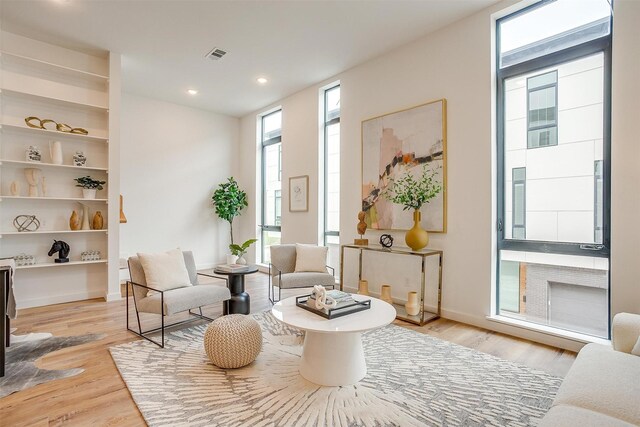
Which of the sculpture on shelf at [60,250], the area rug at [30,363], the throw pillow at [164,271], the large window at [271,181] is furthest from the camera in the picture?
the large window at [271,181]

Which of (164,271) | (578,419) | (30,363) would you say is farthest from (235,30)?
(578,419)

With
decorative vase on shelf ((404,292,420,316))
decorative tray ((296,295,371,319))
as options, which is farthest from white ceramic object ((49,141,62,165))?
decorative vase on shelf ((404,292,420,316))

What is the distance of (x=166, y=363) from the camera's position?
256 centimetres

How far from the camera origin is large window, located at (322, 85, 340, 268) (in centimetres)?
526

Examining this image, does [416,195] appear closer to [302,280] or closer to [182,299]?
[302,280]

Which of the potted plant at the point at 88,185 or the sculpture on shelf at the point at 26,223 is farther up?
the potted plant at the point at 88,185

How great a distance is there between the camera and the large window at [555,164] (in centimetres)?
284

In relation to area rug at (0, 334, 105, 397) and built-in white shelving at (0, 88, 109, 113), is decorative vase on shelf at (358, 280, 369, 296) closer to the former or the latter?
area rug at (0, 334, 105, 397)

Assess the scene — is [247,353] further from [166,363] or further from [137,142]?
[137,142]

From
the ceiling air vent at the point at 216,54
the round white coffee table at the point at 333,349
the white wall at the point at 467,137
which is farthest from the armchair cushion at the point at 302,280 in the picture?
the ceiling air vent at the point at 216,54

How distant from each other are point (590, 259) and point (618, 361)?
5.02ft

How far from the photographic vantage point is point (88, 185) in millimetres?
4371

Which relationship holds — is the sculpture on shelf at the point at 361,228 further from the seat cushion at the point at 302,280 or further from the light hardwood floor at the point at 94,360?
the light hardwood floor at the point at 94,360

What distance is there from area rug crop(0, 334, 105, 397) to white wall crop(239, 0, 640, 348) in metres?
3.40
